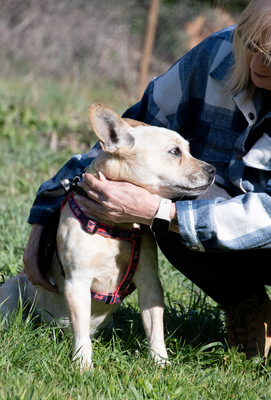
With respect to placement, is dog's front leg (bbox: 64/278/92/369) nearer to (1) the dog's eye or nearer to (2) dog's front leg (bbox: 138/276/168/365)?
(2) dog's front leg (bbox: 138/276/168/365)

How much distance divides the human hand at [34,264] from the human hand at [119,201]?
1.33 ft

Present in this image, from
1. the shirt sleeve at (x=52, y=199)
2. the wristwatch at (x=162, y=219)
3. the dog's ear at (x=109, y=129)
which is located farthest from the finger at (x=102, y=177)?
the shirt sleeve at (x=52, y=199)

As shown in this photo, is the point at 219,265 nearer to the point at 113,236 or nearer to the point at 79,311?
the point at 113,236

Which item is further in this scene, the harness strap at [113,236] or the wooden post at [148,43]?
the wooden post at [148,43]

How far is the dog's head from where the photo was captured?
2.42 metres

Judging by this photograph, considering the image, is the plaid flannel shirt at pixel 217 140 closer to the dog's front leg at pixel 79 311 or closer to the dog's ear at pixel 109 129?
the dog's ear at pixel 109 129

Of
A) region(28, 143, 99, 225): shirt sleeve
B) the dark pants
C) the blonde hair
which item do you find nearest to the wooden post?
region(28, 143, 99, 225): shirt sleeve

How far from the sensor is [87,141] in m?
6.23

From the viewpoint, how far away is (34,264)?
261 centimetres

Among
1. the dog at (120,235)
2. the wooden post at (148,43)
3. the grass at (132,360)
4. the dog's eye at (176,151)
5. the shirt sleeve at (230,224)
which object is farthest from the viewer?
the wooden post at (148,43)

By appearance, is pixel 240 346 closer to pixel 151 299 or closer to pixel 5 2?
pixel 151 299

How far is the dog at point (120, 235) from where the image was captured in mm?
2355

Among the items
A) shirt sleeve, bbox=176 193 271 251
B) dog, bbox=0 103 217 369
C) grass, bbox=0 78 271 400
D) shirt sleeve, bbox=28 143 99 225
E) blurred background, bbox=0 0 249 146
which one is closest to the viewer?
grass, bbox=0 78 271 400

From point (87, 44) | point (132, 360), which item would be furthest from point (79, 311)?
point (87, 44)
